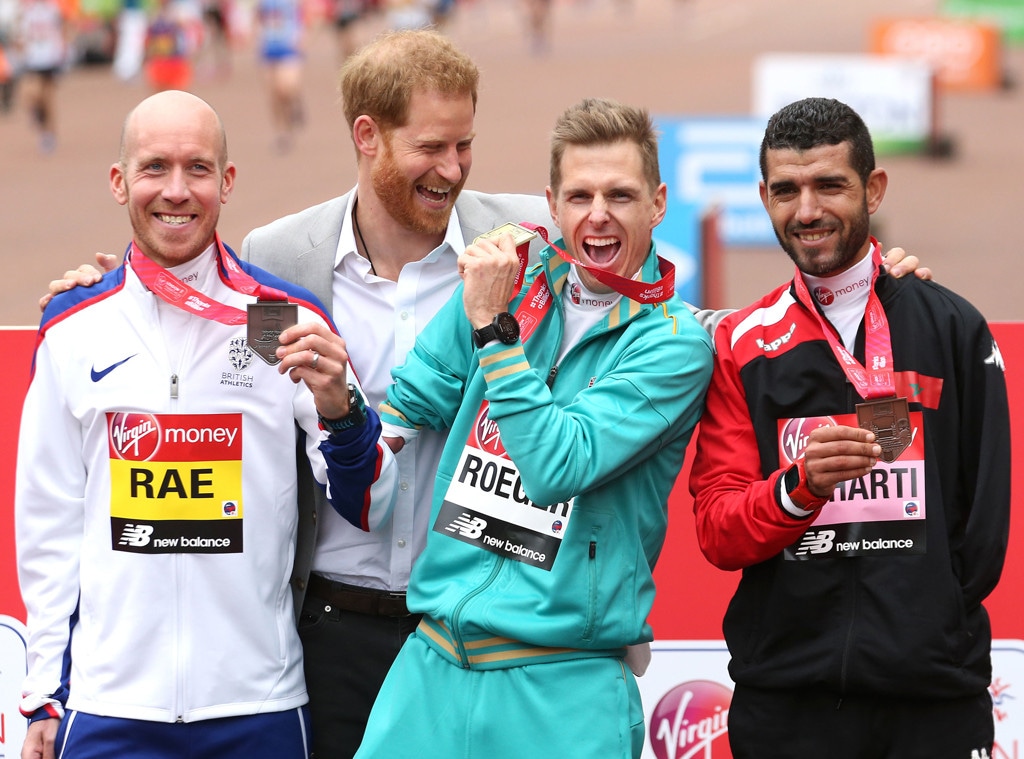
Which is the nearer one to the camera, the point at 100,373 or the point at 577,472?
the point at 577,472

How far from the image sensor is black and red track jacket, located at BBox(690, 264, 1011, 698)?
3.14 meters

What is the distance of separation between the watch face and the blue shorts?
1.08 meters

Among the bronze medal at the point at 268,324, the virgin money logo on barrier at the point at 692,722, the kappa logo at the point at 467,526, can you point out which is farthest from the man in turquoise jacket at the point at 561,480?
the virgin money logo on barrier at the point at 692,722

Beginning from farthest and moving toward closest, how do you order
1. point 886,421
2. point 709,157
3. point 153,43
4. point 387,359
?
1. point 153,43
2. point 709,157
3. point 387,359
4. point 886,421

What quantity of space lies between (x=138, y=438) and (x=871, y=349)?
167cm

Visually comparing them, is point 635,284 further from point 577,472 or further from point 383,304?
point 383,304

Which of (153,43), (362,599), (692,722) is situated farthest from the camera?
(153,43)

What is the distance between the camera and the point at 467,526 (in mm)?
3199

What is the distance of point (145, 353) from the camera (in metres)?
3.34

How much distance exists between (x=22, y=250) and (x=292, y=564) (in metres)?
13.7

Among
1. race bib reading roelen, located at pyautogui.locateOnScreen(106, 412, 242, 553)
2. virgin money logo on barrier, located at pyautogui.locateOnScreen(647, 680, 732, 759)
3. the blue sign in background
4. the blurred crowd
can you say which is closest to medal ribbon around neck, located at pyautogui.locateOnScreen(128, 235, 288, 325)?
race bib reading roelen, located at pyautogui.locateOnScreen(106, 412, 242, 553)

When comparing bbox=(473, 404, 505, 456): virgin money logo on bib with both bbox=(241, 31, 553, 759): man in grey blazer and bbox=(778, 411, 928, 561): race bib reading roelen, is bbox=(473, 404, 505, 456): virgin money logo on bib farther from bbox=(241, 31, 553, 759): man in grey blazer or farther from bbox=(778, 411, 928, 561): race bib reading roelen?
bbox=(778, 411, 928, 561): race bib reading roelen

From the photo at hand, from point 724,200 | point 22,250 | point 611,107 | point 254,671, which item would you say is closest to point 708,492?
point 611,107

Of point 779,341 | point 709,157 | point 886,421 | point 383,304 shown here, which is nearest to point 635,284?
point 779,341
